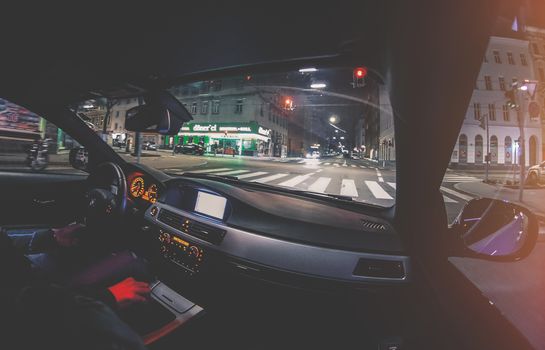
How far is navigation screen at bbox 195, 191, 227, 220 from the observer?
1.53 metres

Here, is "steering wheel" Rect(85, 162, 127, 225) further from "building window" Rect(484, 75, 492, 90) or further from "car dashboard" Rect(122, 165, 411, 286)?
"building window" Rect(484, 75, 492, 90)

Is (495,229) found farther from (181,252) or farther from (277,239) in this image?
(181,252)

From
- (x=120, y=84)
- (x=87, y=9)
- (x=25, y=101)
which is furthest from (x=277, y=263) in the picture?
(x=120, y=84)

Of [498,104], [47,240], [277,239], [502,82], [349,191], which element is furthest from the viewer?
[498,104]

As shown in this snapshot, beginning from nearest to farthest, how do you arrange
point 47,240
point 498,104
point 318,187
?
1. point 47,240
2. point 318,187
3. point 498,104

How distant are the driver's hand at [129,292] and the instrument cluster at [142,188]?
82 centimetres

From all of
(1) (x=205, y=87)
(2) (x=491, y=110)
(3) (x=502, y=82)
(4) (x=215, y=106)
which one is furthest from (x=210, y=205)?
(3) (x=502, y=82)

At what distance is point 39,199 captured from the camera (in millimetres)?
2576

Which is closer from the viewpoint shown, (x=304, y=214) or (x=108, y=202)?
(x=304, y=214)

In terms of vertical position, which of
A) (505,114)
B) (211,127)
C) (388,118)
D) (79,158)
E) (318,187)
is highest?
(505,114)

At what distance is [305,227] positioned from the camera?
1280 millimetres

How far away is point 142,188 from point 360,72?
2105 millimetres

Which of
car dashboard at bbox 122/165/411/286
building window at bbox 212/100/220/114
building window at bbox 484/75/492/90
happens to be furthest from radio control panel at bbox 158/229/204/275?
building window at bbox 484/75/492/90

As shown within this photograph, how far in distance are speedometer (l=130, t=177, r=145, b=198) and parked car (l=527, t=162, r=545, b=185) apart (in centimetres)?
1853
